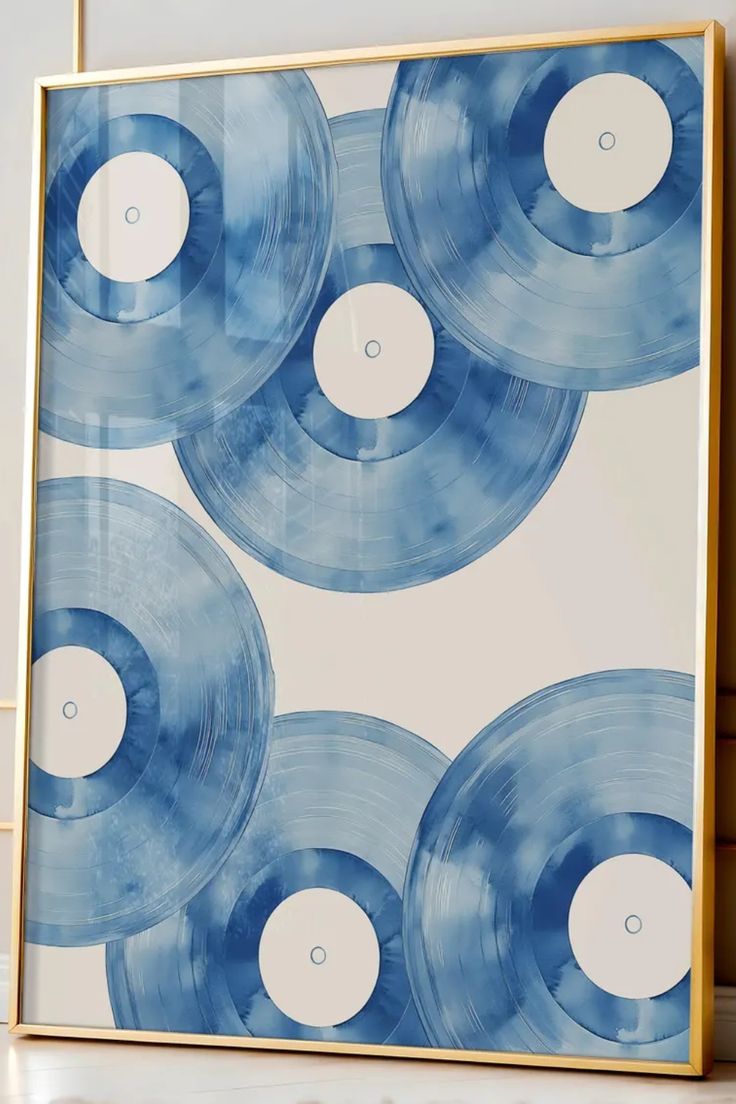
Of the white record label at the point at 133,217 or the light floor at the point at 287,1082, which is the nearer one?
the light floor at the point at 287,1082

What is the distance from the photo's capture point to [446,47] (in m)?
1.96

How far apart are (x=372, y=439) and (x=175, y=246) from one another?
47cm

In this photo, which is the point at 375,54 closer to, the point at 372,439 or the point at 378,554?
the point at 372,439

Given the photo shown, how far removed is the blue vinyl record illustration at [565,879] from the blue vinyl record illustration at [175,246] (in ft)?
Result: 2.45

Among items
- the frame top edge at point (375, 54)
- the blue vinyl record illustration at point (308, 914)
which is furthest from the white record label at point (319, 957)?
the frame top edge at point (375, 54)

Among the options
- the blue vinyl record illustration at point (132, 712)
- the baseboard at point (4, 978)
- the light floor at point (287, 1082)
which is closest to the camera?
the light floor at point (287, 1082)

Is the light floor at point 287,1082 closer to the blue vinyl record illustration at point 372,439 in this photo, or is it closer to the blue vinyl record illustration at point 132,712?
the blue vinyl record illustration at point 132,712

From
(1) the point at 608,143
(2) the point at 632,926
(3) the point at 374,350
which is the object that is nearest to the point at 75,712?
(3) the point at 374,350

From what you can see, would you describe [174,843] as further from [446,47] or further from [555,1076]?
[446,47]

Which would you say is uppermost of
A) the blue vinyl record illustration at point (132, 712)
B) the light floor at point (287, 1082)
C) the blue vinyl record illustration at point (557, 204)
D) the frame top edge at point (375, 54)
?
the frame top edge at point (375, 54)

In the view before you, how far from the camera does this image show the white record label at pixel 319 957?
1.93 metres

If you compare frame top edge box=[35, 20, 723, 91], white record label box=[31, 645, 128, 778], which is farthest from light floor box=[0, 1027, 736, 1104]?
frame top edge box=[35, 20, 723, 91]

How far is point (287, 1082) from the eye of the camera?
5.99 feet

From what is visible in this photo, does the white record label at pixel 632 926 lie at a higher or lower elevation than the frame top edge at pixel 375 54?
lower
